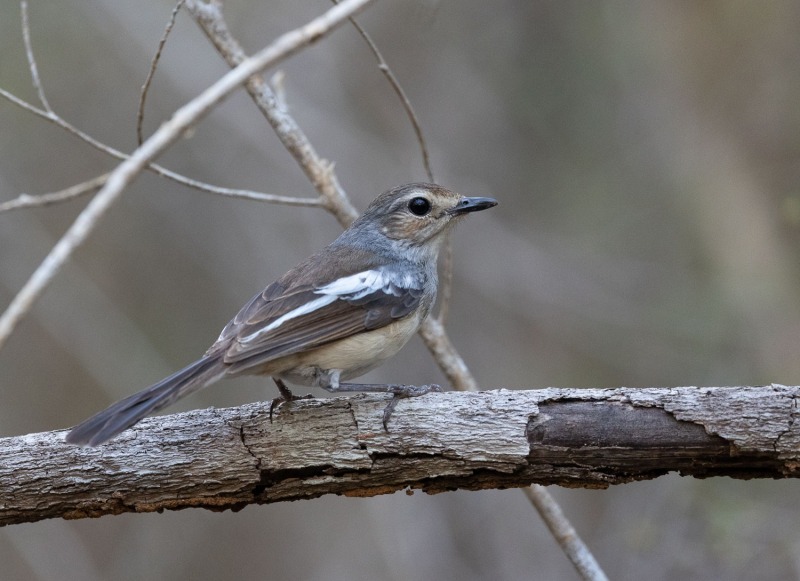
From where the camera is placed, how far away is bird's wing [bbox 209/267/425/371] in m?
3.88

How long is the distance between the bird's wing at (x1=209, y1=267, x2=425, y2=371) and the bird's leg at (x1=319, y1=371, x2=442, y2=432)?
212mm

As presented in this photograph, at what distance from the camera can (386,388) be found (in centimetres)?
389

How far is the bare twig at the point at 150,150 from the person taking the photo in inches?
79.6

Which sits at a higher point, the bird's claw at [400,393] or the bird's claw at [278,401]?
the bird's claw at [278,401]

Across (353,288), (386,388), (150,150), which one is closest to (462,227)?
(353,288)

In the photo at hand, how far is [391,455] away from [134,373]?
438cm

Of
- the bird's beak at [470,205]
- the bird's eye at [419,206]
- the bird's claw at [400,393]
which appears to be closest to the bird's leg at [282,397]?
the bird's claw at [400,393]

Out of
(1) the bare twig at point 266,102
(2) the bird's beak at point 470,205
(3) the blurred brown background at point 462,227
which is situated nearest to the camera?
(1) the bare twig at point 266,102

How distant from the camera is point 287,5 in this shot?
8.35 metres

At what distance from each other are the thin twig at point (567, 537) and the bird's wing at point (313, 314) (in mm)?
1141

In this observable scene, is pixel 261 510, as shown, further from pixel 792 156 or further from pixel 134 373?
pixel 792 156

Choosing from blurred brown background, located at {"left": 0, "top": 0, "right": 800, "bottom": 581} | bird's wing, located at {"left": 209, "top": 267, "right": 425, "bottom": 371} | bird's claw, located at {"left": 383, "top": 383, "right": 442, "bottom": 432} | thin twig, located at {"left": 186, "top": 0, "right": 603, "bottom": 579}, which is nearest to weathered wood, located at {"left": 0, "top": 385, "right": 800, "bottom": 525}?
bird's claw, located at {"left": 383, "top": 383, "right": 442, "bottom": 432}

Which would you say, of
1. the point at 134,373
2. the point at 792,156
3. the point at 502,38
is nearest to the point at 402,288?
the point at 134,373

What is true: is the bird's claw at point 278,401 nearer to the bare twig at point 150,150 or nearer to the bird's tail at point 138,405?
the bird's tail at point 138,405
